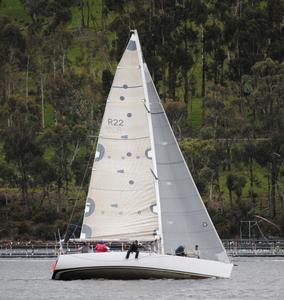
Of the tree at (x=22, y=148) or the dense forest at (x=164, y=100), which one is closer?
the dense forest at (x=164, y=100)

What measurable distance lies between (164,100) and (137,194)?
66200mm

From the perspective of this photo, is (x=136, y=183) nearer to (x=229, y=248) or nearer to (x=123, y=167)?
(x=123, y=167)

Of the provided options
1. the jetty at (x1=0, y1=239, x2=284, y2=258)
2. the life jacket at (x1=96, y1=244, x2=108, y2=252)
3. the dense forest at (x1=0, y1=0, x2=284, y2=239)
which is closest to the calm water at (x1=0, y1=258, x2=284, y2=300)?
the life jacket at (x1=96, y1=244, x2=108, y2=252)

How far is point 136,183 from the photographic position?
2029 inches

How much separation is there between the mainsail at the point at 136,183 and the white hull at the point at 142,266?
1.96 ft

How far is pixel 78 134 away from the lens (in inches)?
4186

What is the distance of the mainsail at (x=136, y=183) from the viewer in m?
51.2

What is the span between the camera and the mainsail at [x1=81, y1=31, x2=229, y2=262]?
51.2 meters

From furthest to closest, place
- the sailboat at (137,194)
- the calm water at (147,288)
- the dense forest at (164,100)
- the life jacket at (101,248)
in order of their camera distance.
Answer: the dense forest at (164,100)
the life jacket at (101,248)
the sailboat at (137,194)
the calm water at (147,288)

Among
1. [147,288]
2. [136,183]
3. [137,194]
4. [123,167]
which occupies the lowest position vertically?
[147,288]

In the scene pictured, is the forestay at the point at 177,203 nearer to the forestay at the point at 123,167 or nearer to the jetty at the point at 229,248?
the forestay at the point at 123,167

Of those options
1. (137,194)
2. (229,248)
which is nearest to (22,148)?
(229,248)

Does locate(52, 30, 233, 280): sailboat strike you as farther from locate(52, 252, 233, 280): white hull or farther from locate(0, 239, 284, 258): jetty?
locate(0, 239, 284, 258): jetty

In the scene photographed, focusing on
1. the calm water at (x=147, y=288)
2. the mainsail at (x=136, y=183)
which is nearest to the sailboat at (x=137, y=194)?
the mainsail at (x=136, y=183)
